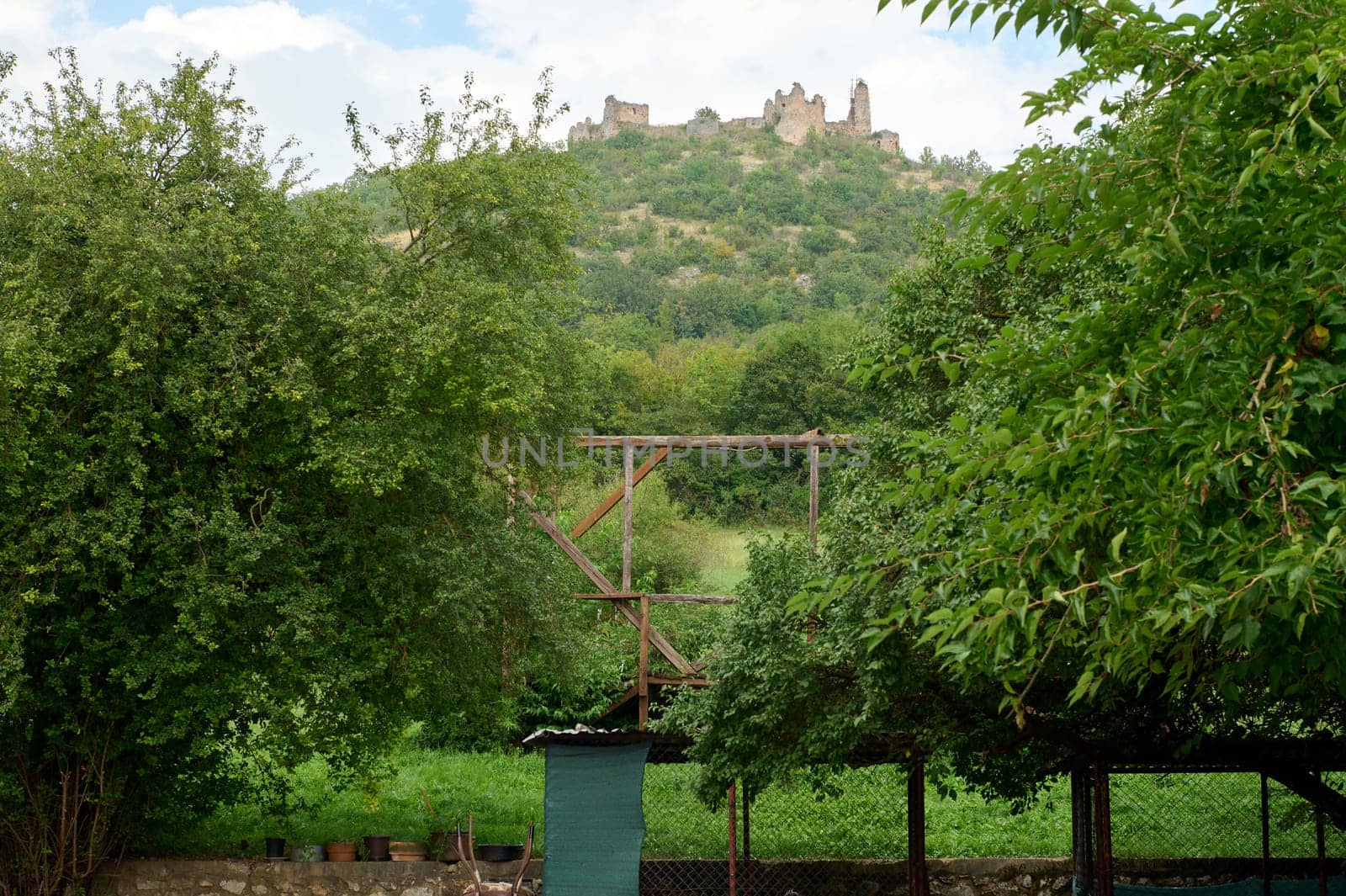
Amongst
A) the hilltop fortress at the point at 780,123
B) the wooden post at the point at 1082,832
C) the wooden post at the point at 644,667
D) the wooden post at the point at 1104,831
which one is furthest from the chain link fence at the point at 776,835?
the hilltop fortress at the point at 780,123

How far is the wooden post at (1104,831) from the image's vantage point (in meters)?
9.70

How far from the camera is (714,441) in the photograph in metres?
18.1

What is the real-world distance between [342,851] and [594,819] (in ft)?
9.72

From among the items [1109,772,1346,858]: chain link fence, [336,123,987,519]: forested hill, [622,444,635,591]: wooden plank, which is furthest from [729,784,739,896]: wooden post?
[622,444,635,591]: wooden plank

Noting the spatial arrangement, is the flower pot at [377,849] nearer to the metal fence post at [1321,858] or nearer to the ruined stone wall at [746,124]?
the metal fence post at [1321,858]

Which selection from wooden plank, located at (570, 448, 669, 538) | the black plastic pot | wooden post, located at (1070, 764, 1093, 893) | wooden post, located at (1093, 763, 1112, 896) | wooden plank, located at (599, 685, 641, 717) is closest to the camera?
wooden post, located at (1093, 763, 1112, 896)

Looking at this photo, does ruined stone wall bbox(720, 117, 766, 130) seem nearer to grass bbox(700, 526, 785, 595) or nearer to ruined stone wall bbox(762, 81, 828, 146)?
ruined stone wall bbox(762, 81, 828, 146)

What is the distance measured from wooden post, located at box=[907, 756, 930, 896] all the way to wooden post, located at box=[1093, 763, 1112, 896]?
4.80 feet

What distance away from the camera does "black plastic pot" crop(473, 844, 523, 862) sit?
12.7 metres

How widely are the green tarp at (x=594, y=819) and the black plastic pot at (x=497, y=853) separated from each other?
3.69 ft

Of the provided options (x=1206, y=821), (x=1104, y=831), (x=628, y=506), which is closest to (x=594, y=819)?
(x=1104, y=831)

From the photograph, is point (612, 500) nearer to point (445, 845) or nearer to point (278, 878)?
point (445, 845)

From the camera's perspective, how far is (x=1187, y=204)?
4.55 metres

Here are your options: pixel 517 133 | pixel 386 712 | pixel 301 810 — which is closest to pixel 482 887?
pixel 386 712
